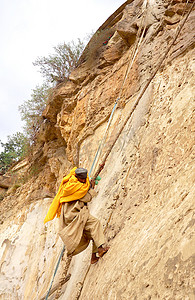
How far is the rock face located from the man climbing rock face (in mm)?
266

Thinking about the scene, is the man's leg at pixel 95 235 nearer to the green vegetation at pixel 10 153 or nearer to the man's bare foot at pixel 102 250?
the man's bare foot at pixel 102 250

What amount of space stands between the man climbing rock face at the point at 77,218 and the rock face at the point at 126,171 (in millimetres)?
266

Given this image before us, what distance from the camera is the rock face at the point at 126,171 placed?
8.17 feet

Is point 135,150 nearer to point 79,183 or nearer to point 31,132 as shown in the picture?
point 79,183

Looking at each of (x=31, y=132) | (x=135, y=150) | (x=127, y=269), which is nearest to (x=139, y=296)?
(x=127, y=269)

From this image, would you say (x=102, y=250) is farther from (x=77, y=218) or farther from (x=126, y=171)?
(x=126, y=171)

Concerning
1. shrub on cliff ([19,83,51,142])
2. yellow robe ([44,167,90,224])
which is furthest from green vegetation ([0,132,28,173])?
yellow robe ([44,167,90,224])

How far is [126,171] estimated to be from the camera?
4.50 metres

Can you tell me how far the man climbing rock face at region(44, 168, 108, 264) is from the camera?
357 centimetres

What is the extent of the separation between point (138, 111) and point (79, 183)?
2.12 m

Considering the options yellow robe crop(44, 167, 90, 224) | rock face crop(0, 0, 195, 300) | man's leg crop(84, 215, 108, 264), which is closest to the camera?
rock face crop(0, 0, 195, 300)

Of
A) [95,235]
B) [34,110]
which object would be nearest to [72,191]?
[95,235]

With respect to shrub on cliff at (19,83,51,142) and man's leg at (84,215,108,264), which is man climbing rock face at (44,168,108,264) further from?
shrub on cliff at (19,83,51,142)

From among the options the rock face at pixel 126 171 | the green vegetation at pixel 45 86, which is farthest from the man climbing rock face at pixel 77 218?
the green vegetation at pixel 45 86
